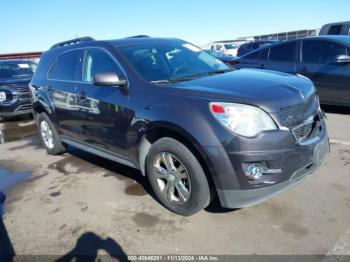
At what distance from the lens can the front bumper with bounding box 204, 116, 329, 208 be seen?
279cm

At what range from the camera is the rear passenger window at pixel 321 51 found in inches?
265

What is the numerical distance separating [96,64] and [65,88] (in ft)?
2.57

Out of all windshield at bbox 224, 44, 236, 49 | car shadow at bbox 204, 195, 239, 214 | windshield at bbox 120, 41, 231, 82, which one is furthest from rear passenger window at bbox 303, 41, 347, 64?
windshield at bbox 224, 44, 236, 49

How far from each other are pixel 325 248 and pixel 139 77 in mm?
2387

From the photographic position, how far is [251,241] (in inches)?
115

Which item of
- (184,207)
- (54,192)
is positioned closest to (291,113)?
(184,207)

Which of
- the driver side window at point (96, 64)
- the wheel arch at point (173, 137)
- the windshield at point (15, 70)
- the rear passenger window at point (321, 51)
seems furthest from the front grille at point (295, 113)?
the windshield at point (15, 70)

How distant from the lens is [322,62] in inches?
271

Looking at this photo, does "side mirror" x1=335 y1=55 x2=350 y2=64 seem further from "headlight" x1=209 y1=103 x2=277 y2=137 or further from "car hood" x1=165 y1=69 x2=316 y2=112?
"headlight" x1=209 y1=103 x2=277 y2=137

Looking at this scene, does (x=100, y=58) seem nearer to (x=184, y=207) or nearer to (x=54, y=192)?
(x=54, y=192)

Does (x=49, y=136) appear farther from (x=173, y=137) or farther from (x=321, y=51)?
(x=321, y=51)

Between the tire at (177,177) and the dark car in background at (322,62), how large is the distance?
4.67 metres

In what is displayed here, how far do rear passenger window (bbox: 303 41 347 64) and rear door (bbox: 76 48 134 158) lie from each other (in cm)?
481

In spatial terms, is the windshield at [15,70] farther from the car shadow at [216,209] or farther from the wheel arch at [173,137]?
the car shadow at [216,209]
